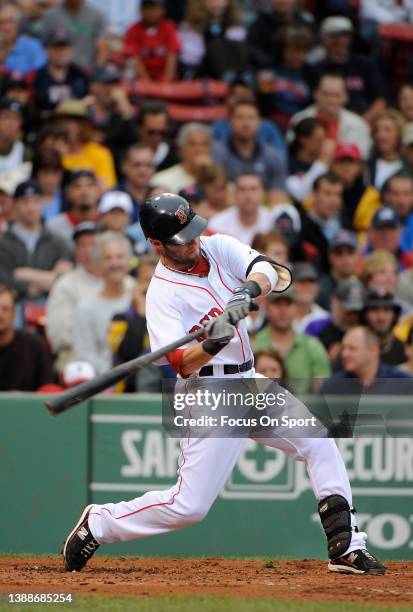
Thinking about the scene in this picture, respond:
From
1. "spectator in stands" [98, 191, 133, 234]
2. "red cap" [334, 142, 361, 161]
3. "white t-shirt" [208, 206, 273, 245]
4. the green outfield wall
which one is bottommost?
the green outfield wall

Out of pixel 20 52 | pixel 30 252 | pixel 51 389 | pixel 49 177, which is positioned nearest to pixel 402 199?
pixel 49 177

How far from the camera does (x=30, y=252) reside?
10883 millimetres

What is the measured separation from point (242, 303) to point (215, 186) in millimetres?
5532

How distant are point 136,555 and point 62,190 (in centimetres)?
442

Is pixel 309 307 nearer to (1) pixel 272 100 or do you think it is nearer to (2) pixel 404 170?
(2) pixel 404 170

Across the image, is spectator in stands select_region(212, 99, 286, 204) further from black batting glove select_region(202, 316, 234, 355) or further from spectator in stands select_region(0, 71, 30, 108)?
black batting glove select_region(202, 316, 234, 355)

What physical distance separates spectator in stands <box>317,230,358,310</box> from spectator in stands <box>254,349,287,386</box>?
6.97 ft

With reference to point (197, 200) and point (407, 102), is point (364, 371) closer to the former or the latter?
point (197, 200)

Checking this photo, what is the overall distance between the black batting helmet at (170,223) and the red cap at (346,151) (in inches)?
253

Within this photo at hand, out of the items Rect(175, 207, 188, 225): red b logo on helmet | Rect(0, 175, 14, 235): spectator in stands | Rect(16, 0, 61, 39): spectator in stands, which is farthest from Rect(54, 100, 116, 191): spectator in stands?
Rect(175, 207, 188, 225): red b logo on helmet

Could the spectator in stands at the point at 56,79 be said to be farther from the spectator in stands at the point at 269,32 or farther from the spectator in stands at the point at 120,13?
the spectator in stands at the point at 269,32

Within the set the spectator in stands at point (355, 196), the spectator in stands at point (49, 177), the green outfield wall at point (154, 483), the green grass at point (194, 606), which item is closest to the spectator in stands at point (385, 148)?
the spectator in stands at point (355, 196)

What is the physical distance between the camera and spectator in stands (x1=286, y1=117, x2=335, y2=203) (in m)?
12.6

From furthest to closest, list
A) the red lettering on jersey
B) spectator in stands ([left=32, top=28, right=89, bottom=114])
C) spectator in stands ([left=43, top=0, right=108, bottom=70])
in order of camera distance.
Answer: spectator in stands ([left=43, top=0, right=108, bottom=70]), spectator in stands ([left=32, top=28, right=89, bottom=114]), the red lettering on jersey
